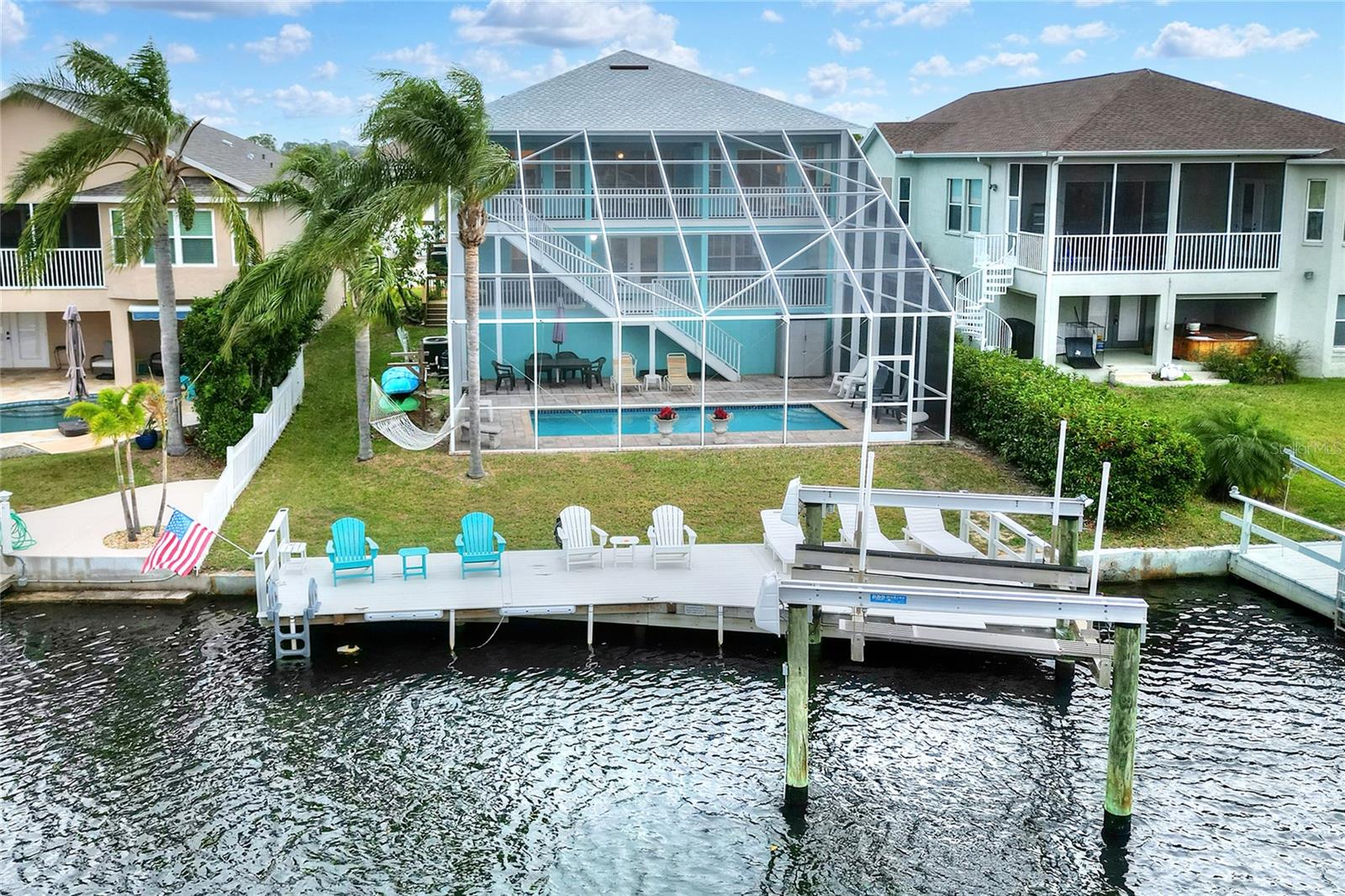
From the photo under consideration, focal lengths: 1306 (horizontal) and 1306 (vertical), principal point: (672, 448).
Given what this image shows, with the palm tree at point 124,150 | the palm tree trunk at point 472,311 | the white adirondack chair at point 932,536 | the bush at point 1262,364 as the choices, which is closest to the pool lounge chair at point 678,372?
the palm tree trunk at point 472,311

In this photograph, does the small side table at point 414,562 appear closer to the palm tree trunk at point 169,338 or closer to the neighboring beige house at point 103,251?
the palm tree trunk at point 169,338

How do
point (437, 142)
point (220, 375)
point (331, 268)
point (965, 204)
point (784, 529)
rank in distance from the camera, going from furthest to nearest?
1. point (965, 204)
2. point (220, 375)
3. point (331, 268)
4. point (437, 142)
5. point (784, 529)

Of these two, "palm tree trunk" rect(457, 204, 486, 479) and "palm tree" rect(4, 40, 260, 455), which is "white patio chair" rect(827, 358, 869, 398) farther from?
"palm tree" rect(4, 40, 260, 455)

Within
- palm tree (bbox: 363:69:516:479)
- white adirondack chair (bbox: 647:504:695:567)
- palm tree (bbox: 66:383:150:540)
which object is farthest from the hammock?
white adirondack chair (bbox: 647:504:695:567)

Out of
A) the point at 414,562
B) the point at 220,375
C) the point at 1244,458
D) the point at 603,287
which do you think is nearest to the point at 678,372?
the point at 603,287

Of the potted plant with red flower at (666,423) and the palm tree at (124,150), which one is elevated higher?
the palm tree at (124,150)

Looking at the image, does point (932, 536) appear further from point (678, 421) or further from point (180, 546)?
point (180, 546)

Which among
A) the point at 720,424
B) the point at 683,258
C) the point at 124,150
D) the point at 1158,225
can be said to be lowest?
the point at 720,424
